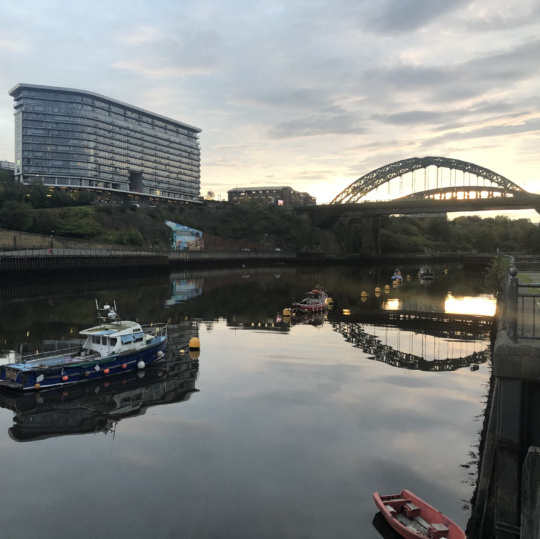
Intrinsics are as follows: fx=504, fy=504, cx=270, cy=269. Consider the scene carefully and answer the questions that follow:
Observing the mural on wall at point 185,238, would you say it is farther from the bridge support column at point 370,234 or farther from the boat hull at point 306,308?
the boat hull at point 306,308

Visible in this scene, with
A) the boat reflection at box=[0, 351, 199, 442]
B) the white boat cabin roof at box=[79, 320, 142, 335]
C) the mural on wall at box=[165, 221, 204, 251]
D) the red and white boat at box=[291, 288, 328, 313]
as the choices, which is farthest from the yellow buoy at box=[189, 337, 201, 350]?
the mural on wall at box=[165, 221, 204, 251]

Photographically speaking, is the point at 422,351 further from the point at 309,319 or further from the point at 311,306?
the point at 311,306

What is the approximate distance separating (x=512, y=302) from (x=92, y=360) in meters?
24.5

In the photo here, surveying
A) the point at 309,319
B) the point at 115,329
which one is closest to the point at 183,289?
the point at 309,319

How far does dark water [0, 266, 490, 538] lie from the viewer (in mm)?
15562

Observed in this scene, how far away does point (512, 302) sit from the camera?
1111 centimetres

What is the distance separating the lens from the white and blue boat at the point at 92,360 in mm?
26953

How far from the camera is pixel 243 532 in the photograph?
1465cm

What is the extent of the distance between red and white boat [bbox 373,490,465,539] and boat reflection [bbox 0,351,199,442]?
43.2 ft

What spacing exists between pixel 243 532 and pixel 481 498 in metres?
6.87

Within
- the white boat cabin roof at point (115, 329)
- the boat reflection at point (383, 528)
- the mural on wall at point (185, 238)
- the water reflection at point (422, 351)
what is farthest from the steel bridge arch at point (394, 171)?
the boat reflection at point (383, 528)

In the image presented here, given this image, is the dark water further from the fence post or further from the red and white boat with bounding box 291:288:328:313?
the red and white boat with bounding box 291:288:328:313

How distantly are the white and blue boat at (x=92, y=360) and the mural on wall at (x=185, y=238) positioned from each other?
123185mm

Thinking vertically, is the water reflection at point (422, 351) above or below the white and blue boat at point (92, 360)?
below
